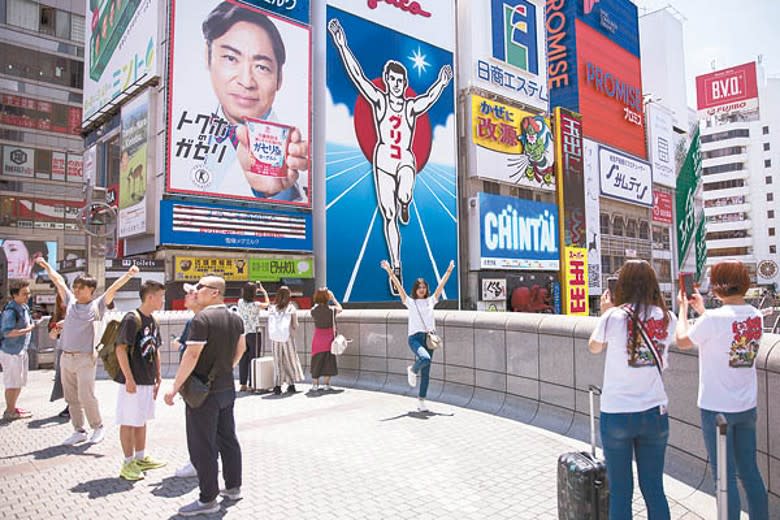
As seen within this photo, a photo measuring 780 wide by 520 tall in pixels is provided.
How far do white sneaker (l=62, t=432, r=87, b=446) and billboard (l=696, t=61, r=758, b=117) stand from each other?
107179mm

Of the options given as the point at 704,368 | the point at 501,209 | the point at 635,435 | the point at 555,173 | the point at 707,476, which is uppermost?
the point at 555,173

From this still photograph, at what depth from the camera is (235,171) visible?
77.8 feet

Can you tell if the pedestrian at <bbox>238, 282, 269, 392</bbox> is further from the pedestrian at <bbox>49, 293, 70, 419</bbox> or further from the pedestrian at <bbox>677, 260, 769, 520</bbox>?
the pedestrian at <bbox>677, 260, 769, 520</bbox>

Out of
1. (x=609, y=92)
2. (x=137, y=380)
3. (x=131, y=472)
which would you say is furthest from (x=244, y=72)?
(x=609, y=92)


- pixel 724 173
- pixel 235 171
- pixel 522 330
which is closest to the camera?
pixel 522 330

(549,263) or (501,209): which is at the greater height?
(501,209)

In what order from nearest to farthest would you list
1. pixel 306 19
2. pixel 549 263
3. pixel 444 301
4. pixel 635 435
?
pixel 635 435, pixel 306 19, pixel 444 301, pixel 549 263

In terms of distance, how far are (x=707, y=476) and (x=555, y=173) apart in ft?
129

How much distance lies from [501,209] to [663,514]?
110 ft

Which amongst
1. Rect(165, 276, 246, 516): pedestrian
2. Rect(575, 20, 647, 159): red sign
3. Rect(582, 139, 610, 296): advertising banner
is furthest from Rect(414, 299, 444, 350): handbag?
Rect(575, 20, 647, 159): red sign

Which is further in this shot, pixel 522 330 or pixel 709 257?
pixel 709 257

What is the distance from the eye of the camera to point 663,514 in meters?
3.16

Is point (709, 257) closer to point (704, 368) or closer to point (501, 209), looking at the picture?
point (501, 209)

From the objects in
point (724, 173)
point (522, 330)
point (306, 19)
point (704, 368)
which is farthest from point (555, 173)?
point (724, 173)
